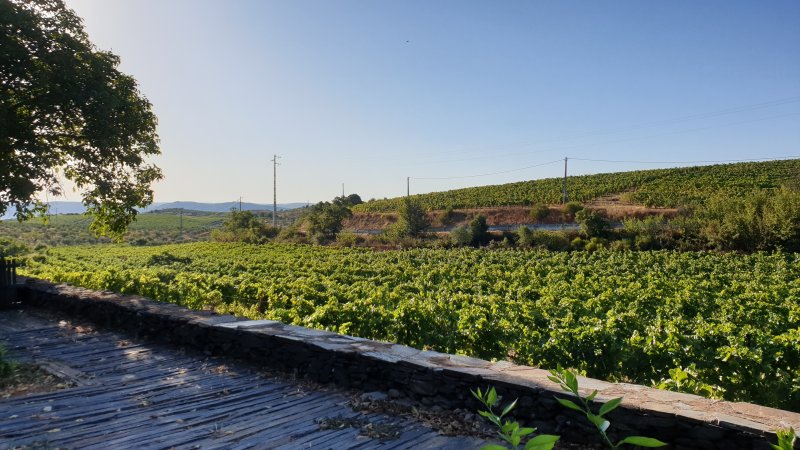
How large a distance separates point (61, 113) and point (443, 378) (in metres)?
13.5

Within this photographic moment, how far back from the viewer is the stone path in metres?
4.30

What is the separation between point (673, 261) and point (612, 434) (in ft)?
80.7

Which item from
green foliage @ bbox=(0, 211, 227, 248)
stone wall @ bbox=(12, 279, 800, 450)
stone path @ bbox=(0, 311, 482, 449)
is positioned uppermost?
stone wall @ bbox=(12, 279, 800, 450)

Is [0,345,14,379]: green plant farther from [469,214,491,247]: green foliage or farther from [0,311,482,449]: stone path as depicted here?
[469,214,491,247]: green foliage

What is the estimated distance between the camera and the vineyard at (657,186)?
172 feet

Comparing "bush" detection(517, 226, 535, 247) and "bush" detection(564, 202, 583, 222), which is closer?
"bush" detection(517, 226, 535, 247)

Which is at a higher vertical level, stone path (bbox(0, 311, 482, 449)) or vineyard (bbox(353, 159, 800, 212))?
vineyard (bbox(353, 159, 800, 212))

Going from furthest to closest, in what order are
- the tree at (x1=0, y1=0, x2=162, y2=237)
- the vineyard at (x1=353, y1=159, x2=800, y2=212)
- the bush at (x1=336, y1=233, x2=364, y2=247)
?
the vineyard at (x1=353, y1=159, x2=800, y2=212) < the bush at (x1=336, y1=233, x2=364, y2=247) < the tree at (x1=0, y1=0, x2=162, y2=237)

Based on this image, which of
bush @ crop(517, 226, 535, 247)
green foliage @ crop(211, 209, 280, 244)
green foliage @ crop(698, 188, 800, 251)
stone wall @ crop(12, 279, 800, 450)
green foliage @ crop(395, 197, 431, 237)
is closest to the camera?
stone wall @ crop(12, 279, 800, 450)

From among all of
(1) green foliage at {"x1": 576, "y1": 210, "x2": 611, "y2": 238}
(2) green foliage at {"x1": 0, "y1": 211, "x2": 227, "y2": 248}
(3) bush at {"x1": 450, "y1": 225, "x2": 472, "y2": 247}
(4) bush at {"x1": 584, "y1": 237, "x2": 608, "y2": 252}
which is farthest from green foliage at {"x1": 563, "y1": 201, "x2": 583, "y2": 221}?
(2) green foliage at {"x1": 0, "y1": 211, "x2": 227, "y2": 248}

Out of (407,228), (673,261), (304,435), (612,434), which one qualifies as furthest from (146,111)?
(407,228)

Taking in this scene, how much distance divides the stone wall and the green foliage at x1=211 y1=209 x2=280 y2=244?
47.2 meters

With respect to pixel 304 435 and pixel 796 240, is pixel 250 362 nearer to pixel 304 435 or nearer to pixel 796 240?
pixel 304 435

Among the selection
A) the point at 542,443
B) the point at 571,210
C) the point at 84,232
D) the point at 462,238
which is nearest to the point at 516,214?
the point at 571,210
